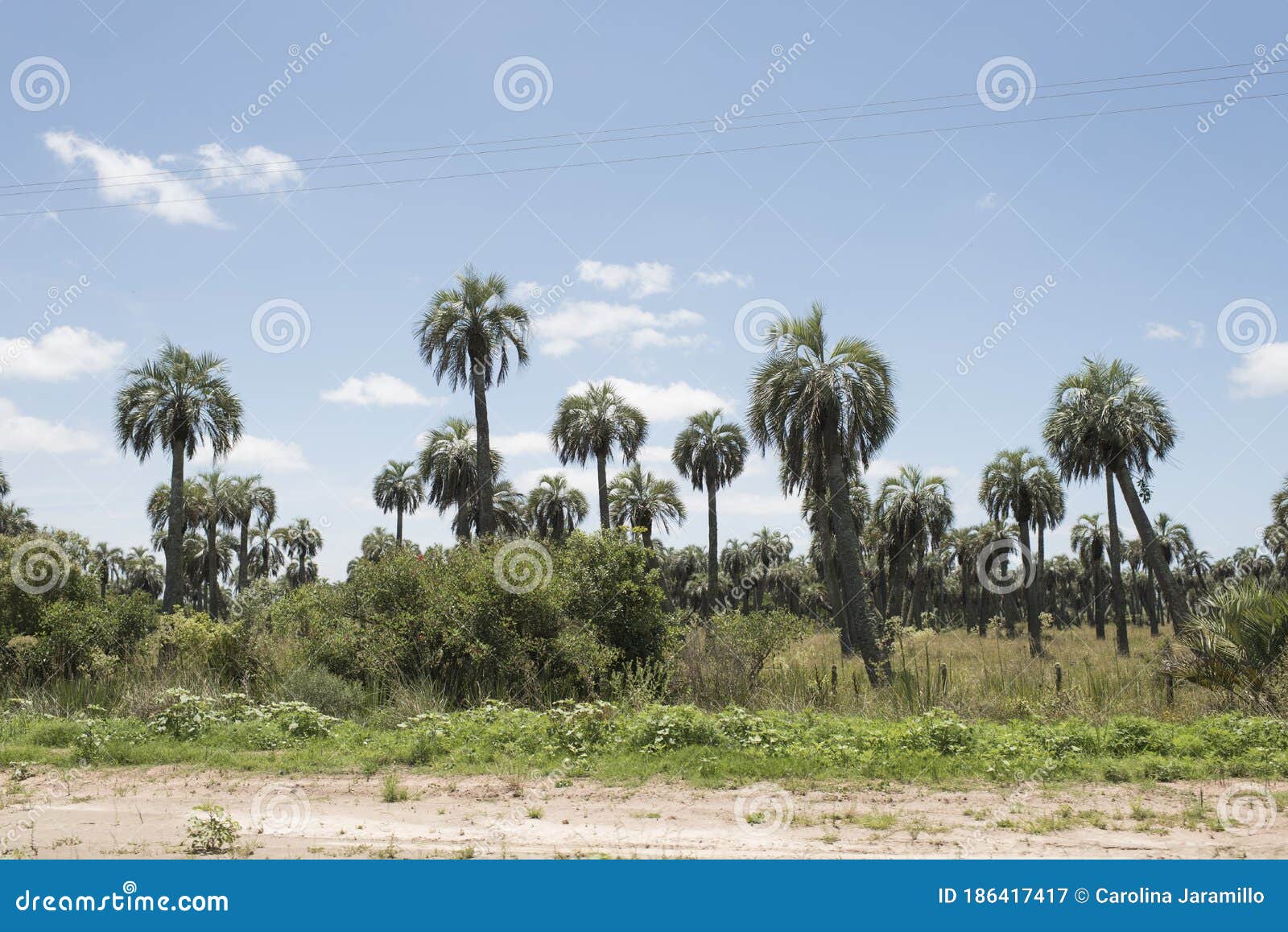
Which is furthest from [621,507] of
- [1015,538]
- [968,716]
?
[968,716]

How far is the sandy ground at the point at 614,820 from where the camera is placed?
21.5 ft

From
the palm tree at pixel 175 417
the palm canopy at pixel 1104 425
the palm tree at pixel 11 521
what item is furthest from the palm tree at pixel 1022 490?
the palm tree at pixel 11 521

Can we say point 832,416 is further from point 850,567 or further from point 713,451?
point 713,451

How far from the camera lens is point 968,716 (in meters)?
12.9

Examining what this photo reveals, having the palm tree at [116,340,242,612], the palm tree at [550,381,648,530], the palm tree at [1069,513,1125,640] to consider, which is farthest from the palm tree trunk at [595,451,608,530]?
the palm tree at [1069,513,1125,640]

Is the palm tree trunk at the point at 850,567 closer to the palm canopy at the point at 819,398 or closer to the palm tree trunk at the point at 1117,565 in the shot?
the palm canopy at the point at 819,398

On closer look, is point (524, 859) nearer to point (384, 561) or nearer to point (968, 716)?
point (968, 716)

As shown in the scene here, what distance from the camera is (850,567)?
74.7 ft

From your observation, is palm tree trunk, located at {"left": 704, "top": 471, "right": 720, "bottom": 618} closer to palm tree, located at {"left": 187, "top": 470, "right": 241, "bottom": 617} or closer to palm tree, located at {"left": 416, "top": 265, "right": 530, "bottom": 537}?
palm tree, located at {"left": 416, "top": 265, "right": 530, "bottom": 537}

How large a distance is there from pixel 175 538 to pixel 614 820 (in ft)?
91.6

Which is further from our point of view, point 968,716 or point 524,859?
point 968,716

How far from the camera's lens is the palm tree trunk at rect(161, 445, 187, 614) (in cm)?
2983

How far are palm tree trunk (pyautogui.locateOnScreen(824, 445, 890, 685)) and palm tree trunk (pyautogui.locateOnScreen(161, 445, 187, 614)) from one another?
22800mm

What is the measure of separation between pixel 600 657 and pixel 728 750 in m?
5.20
